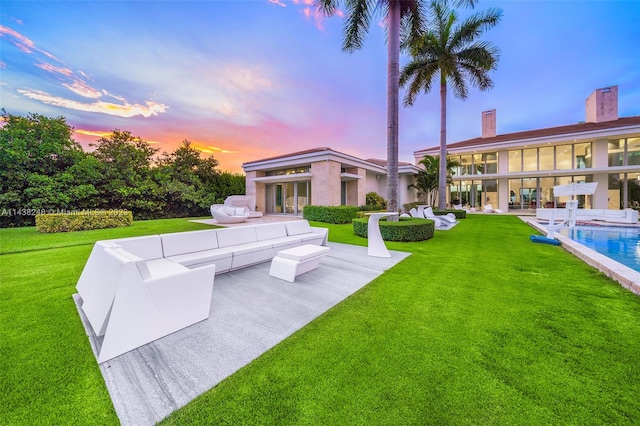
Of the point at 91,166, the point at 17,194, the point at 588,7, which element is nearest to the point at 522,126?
the point at 588,7

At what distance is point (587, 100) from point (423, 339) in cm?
3545

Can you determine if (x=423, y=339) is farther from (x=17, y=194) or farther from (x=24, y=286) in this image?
(x=17, y=194)

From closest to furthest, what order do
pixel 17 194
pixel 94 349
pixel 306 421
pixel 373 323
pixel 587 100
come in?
pixel 306 421 < pixel 94 349 < pixel 373 323 < pixel 17 194 < pixel 587 100

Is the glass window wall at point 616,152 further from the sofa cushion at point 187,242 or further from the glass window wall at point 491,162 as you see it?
the sofa cushion at point 187,242

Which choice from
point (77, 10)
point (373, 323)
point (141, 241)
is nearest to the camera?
point (373, 323)

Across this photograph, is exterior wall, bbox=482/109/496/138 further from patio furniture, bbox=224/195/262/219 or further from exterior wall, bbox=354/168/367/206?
patio furniture, bbox=224/195/262/219

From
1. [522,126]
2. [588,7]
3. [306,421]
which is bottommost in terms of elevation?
[306,421]

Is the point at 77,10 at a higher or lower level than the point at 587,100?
lower

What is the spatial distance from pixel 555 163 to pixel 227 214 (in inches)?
1124

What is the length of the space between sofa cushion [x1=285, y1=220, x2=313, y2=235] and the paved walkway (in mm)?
2257

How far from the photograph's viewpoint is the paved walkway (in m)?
1.97

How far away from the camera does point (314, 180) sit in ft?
57.0

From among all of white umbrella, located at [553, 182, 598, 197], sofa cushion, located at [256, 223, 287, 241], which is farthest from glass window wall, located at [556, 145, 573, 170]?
sofa cushion, located at [256, 223, 287, 241]

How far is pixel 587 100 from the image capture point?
23.7 metres
